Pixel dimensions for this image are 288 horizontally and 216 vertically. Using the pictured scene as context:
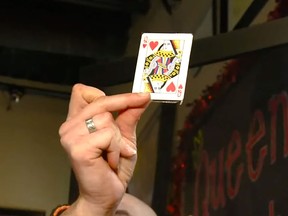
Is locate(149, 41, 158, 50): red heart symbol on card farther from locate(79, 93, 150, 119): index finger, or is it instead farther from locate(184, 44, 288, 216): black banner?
locate(184, 44, 288, 216): black banner

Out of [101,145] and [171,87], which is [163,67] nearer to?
[171,87]

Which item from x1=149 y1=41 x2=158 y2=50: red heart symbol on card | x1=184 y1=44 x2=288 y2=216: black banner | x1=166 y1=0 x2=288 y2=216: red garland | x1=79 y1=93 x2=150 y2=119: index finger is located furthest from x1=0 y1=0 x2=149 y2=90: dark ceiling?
x1=79 y1=93 x2=150 y2=119: index finger

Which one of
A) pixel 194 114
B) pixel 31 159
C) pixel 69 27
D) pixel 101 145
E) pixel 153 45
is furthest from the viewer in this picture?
pixel 31 159

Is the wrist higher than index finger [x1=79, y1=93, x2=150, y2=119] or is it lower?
lower

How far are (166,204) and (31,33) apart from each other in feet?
4.15

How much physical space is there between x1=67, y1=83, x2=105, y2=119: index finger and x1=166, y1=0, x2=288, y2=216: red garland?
2.33 feet

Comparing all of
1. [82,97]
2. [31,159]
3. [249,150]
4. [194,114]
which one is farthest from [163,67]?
[31,159]

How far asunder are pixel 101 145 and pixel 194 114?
101cm

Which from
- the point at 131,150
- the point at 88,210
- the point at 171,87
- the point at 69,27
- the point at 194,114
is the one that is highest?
the point at 69,27

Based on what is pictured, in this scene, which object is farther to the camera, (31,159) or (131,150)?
(31,159)

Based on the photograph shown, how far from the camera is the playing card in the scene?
41.5 inches

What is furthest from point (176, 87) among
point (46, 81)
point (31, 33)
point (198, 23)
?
point (46, 81)

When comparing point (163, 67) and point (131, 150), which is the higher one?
point (163, 67)

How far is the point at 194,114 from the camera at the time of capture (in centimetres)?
197
